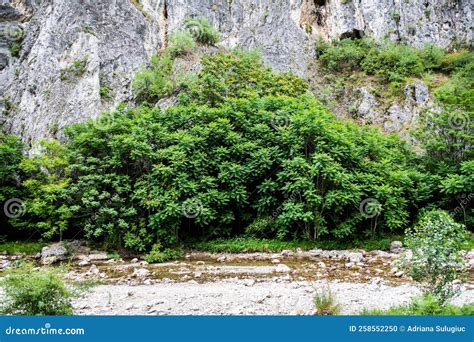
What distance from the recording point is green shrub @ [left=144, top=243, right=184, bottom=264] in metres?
13.7

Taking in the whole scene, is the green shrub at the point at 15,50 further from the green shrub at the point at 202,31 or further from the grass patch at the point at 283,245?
the grass patch at the point at 283,245

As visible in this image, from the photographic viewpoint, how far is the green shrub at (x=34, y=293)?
5457 mm

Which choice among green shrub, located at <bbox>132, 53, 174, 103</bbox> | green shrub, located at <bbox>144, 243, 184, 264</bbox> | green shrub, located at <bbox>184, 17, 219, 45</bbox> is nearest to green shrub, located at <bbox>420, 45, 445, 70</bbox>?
green shrub, located at <bbox>184, 17, 219, 45</bbox>

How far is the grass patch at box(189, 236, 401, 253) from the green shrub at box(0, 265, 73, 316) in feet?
31.0

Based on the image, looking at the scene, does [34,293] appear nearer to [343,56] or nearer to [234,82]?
[234,82]

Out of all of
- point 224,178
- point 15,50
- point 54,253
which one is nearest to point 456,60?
point 224,178

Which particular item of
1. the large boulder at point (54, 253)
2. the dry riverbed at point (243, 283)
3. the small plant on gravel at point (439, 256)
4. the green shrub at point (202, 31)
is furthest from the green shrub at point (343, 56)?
the small plant on gravel at point (439, 256)

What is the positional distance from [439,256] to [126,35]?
25.5 m

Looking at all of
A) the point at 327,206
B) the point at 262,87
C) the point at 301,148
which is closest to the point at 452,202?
the point at 327,206

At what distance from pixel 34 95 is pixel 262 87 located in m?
15.1

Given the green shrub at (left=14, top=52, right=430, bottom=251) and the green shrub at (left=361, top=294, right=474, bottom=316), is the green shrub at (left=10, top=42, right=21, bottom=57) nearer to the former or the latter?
the green shrub at (left=14, top=52, right=430, bottom=251)

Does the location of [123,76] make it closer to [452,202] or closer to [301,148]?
[301,148]

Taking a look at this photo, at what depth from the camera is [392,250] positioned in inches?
553

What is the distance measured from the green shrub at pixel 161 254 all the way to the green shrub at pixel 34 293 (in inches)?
313
